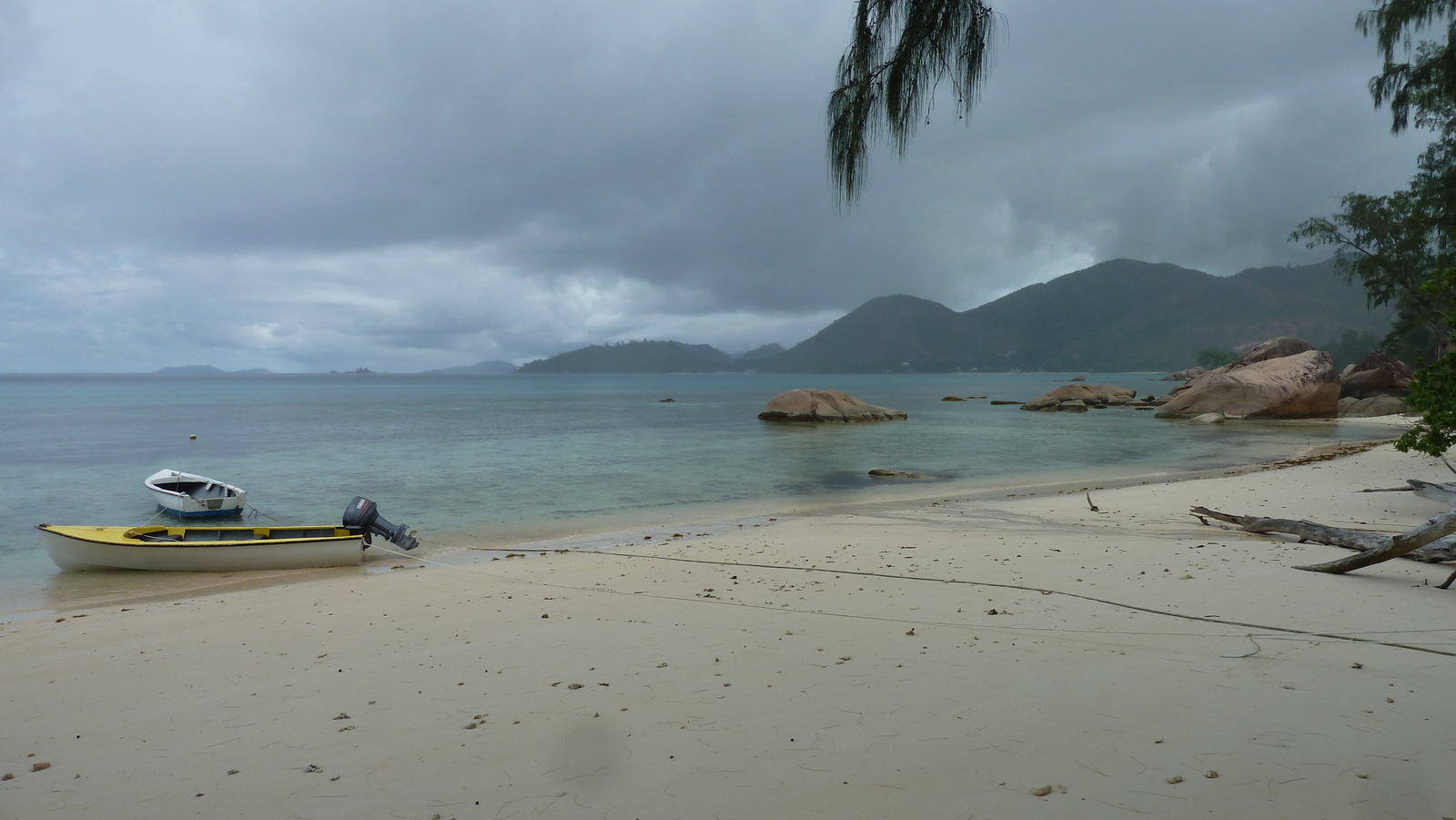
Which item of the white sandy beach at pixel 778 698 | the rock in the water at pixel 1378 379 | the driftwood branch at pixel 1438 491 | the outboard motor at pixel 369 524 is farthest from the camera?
the rock in the water at pixel 1378 379

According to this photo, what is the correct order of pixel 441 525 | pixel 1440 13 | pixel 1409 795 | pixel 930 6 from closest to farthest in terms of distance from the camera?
pixel 1409 795 → pixel 930 6 → pixel 1440 13 → pixel 441 525

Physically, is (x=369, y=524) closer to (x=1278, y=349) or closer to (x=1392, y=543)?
(x=1392, y=543)

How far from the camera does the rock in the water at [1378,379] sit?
45781 mm

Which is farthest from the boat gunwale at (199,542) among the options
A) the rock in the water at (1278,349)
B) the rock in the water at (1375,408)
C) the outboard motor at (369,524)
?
the rock in the water at (1278,349)

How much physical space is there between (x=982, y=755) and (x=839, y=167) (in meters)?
3.39

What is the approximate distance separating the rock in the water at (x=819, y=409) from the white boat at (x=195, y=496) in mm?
32686

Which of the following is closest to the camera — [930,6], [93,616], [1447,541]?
[930,6]

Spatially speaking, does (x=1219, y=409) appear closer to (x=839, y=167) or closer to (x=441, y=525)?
(x=441, y=525)

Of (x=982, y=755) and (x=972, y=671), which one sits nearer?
(x=982, y=755)

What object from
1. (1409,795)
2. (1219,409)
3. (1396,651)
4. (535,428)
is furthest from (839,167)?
(1219,409)

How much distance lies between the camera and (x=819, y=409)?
151 ft

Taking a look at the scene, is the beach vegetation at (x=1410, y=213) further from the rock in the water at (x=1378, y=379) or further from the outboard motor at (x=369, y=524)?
the outboard motor at (x=369, y=524)

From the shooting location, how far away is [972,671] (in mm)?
4723

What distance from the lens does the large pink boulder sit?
42.0m
